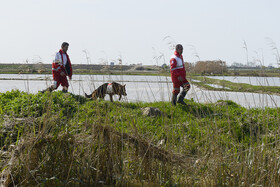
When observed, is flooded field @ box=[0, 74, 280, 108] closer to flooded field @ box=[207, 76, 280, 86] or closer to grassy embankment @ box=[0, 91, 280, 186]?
flooded field @ box=[207, 76, 280, 86]

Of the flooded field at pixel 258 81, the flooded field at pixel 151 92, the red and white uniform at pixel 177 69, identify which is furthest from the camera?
the red and white uniform at pixel 177 69

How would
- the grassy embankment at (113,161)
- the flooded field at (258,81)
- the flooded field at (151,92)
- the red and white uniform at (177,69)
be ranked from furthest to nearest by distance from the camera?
the red and white uniform at (177,69), the flooded field at (151,92), the flooded field at (258,81), the grassy embankment at (113,161)

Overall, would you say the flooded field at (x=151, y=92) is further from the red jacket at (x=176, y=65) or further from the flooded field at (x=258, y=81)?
the red jacket at (x=176, y=65)

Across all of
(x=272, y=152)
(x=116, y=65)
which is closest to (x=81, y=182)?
(x=116, y=65)

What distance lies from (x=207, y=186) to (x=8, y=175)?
2.07 m

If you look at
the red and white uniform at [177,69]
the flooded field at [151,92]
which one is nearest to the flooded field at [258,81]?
the flooded field at [151,92]

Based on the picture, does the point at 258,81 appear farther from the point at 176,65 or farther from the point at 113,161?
the point at 176,65

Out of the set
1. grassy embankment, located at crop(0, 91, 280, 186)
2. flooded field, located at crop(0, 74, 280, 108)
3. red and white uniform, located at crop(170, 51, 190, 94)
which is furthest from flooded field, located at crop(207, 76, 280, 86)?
red and white uniform, located at crop(170, 51, 190, 94)

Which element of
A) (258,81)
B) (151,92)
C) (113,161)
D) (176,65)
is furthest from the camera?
(151,92)

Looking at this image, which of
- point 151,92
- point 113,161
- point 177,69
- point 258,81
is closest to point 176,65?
point 177,69

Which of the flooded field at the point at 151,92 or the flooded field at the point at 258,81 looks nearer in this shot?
the flooded field at the point at 258,81

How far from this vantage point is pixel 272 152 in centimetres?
382

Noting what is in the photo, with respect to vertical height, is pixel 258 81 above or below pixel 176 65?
below

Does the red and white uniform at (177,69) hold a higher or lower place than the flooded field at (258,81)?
higher
